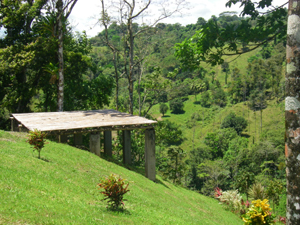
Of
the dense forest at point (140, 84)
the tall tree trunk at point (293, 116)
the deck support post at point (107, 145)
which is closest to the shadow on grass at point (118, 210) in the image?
the dense forest at point (140, 84)

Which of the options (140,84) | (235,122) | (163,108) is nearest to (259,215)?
(140,84)

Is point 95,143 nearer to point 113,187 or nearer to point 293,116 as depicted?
point 113,187

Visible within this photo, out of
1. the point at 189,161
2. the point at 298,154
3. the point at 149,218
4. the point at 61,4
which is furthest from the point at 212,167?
the point at 298,154

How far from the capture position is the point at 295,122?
13.2 feet

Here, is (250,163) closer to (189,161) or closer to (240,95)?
(189,161)

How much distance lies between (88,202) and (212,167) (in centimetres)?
5385

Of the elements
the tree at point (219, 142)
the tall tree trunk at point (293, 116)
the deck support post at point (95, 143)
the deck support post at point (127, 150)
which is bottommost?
the tree at point (219, 142)

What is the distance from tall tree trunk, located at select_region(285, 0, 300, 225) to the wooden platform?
10.8 meters

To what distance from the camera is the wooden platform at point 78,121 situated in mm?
14016

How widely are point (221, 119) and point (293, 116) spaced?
308ft

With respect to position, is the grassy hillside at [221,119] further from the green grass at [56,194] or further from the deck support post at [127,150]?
the green grass at [56,194]

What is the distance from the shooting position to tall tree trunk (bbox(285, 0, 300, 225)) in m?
3.98

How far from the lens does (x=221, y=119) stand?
9569 centimetres

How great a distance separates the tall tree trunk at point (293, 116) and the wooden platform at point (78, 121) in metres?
10.8
